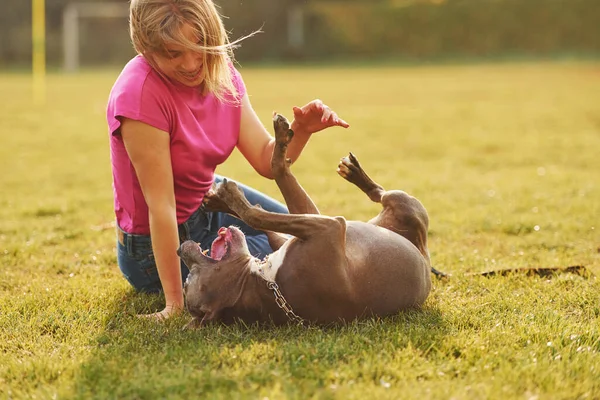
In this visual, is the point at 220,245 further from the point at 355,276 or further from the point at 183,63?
the point at 183,63

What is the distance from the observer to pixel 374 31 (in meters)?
38.6

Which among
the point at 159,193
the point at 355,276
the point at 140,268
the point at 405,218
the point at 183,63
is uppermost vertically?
the point at 183,63

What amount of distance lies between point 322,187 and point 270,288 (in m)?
4.58

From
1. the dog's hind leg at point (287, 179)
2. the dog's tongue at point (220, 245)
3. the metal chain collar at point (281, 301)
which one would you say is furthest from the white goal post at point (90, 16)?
the metal chain collar at point (281, 301)

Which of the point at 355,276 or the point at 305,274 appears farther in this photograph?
the point at 355,276

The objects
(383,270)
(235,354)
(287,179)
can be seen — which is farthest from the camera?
(287,179)

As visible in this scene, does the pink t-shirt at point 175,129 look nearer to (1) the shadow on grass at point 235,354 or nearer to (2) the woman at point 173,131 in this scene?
(2) the woman at point 173,131

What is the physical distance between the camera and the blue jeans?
14.7ft

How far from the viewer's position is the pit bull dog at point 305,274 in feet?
12.0

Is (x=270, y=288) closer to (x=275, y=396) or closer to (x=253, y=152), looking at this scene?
(x=275, y=396)

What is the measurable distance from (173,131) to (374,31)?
35.6 meters

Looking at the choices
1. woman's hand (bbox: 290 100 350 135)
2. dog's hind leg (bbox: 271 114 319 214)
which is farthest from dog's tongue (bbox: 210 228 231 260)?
woman's hand (bbox: 290 100 350 135)

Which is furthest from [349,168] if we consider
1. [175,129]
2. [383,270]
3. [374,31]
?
[374,31]

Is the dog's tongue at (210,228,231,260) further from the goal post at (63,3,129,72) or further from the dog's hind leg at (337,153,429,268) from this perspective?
the goal post at (63,3,129,72)
